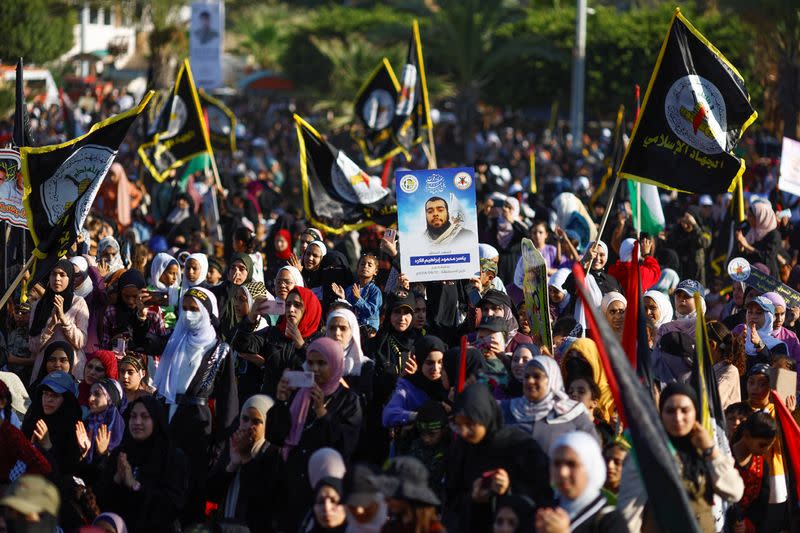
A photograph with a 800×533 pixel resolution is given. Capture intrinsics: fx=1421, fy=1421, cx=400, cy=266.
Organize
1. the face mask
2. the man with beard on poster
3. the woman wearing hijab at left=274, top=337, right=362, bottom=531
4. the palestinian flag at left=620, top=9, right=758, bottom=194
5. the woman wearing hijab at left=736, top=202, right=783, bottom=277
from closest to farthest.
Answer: the woman wearing hijab at left=274, top=337, right=362, bottom=531 < the face mask < the palestinian flag at left=620, top=9, right=758, bottom=194 < the man with beard on poster < the woman wearing hijab at left=736, top=202, right=783, bottom=277

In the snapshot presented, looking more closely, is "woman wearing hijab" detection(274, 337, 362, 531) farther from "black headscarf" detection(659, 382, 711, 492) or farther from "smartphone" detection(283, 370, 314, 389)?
"black headscarf" detection(659, 382, 711, 492)

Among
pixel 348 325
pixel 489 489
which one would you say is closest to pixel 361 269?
pixel 348 325

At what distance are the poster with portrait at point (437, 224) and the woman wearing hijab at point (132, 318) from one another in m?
1.45

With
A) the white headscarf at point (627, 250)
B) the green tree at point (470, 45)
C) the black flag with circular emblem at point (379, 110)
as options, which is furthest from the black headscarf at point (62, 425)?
the green tree at point (470, 45)

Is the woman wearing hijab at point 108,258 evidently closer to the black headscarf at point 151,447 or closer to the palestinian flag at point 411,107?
the black headscarf at point 151,447

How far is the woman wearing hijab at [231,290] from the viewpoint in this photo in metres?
8.04

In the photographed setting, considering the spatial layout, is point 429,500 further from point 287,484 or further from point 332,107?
point 332,107

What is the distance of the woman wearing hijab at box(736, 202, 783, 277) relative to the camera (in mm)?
10625

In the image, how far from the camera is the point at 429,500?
4.59 m

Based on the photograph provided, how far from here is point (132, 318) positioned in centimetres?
815

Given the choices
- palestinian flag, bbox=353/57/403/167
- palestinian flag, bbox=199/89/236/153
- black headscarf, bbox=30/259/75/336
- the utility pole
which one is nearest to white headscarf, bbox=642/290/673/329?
black headscarf, bbox=30/259/75/336

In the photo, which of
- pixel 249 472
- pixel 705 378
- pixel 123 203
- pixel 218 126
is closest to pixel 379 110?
pixel 123 203

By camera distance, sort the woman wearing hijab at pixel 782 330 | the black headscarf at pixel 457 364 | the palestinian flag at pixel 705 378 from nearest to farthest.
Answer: the palestinian flag at pixel 705 378 < the black headscarf at pixel 457 364 < the woman wearing hijab at pixel 782 330

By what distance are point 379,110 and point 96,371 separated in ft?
26.5
